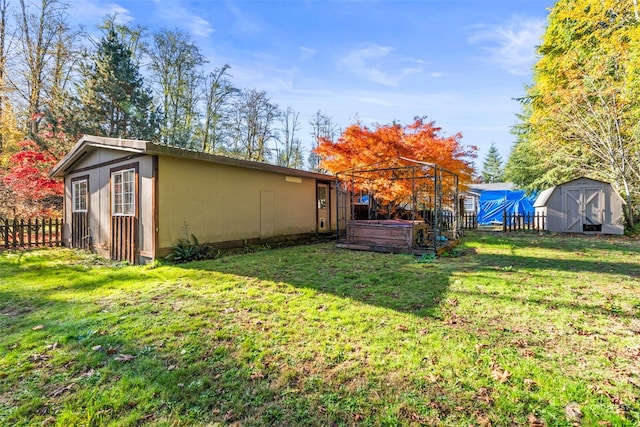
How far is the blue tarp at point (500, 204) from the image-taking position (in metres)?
20.8

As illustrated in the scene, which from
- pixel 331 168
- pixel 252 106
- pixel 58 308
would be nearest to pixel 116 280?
pixel 58 308

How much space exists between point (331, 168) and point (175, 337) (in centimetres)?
840

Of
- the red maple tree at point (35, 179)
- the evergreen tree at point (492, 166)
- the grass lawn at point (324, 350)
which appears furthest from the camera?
the evergreen tree at point (492, 166)

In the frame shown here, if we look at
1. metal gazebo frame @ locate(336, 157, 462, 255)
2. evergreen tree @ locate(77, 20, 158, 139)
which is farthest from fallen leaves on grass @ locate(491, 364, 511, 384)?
evergreen tree @ locate(77, 20, 158, 139)

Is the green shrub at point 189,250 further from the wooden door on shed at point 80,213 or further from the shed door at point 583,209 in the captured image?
the shed door at point 583,209

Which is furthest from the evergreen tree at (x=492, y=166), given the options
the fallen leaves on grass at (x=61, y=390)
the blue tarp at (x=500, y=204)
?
the fallen leaves on grass at (x=61, y=390)

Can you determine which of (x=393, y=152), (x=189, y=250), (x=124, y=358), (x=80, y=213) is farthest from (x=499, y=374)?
(x=80, y=213)

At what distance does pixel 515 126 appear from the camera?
58.4 feet

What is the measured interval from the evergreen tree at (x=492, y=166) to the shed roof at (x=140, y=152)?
36934 millimetres

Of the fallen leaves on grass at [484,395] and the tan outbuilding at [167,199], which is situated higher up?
the tan outbuilding at [167,199]

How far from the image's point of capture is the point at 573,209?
498 inches

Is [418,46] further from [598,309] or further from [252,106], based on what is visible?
[252,106]

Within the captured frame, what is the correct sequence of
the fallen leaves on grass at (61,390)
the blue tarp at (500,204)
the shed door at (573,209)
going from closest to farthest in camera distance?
the fallen leaves on grass at (61,390), the shed door at (573,209), the blue tarp at (500,204)

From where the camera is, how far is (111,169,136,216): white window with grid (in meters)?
7.54
